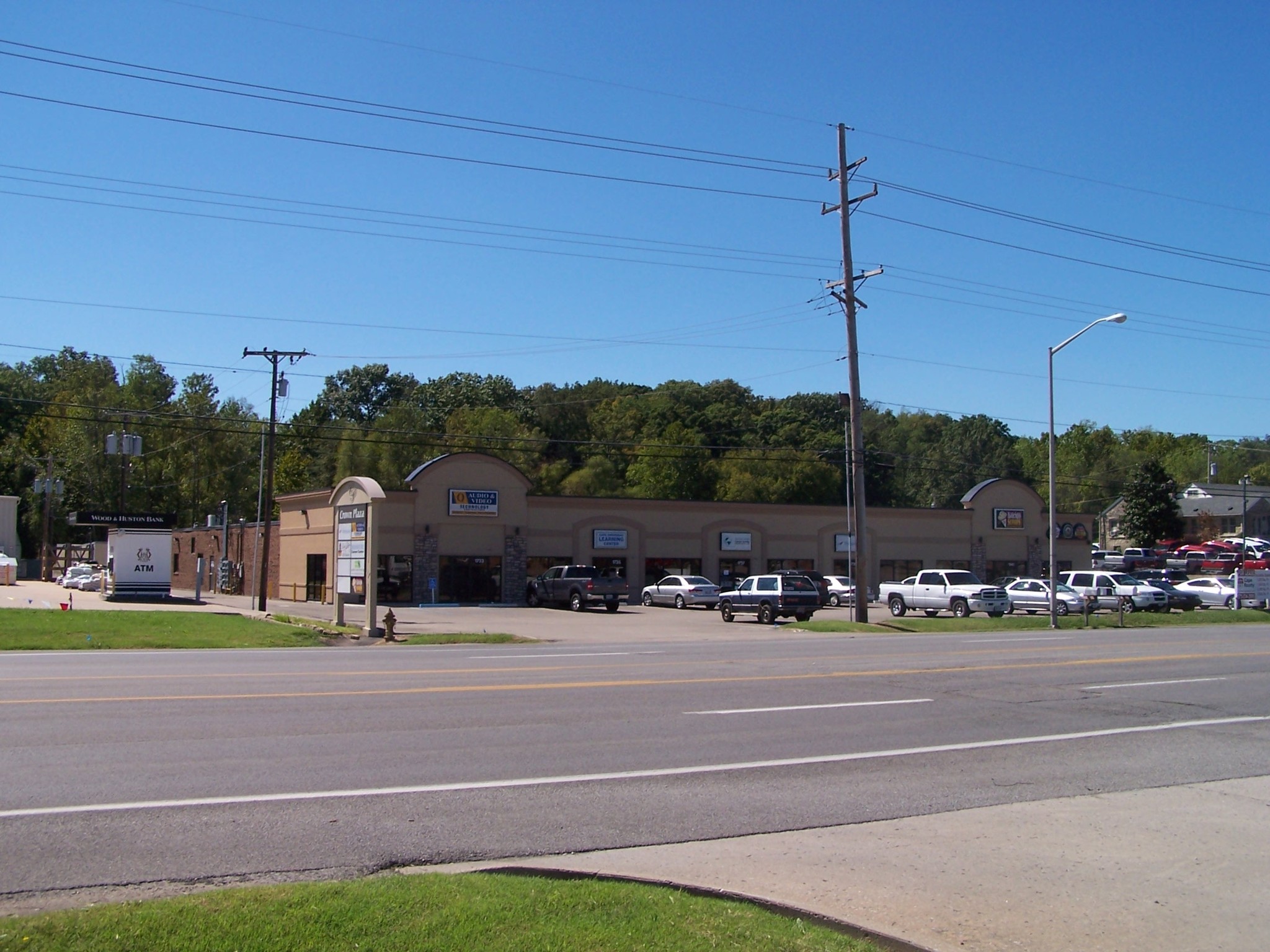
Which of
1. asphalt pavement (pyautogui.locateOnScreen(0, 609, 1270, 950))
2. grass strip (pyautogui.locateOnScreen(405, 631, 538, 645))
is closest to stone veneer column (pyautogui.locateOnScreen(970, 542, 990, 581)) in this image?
grass strip (pyautogui.locateOnScreen(405, 631, 538, 645))

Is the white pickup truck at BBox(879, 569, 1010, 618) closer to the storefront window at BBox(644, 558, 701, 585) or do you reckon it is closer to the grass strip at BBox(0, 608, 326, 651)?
the storefront window at BBox(644, 558, 701, 585)

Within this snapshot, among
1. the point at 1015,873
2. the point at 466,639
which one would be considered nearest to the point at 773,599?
the point at 466,639

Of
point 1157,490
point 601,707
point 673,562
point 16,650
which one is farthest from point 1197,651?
point 1157,490

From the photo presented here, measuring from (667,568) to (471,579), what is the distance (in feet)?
35.7

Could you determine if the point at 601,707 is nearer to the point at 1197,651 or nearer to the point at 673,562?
the point at 1197,651

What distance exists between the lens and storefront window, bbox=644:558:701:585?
183 feet

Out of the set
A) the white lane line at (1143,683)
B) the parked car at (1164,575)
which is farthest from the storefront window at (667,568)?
the white lane line at (1143,683)

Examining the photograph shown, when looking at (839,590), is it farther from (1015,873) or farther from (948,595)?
(1015,873)

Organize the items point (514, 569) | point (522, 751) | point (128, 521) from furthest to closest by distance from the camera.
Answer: point (128, 521), point (514, 569), point (522, 751)

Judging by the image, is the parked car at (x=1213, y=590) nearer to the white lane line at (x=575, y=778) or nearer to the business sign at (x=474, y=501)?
the business sign at (x=474, y=501)

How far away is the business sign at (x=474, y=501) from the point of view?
165 ft

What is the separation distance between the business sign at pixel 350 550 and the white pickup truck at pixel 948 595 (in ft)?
71.4

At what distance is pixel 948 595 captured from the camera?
42688mm

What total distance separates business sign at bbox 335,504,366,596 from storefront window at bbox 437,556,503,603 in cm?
1841
